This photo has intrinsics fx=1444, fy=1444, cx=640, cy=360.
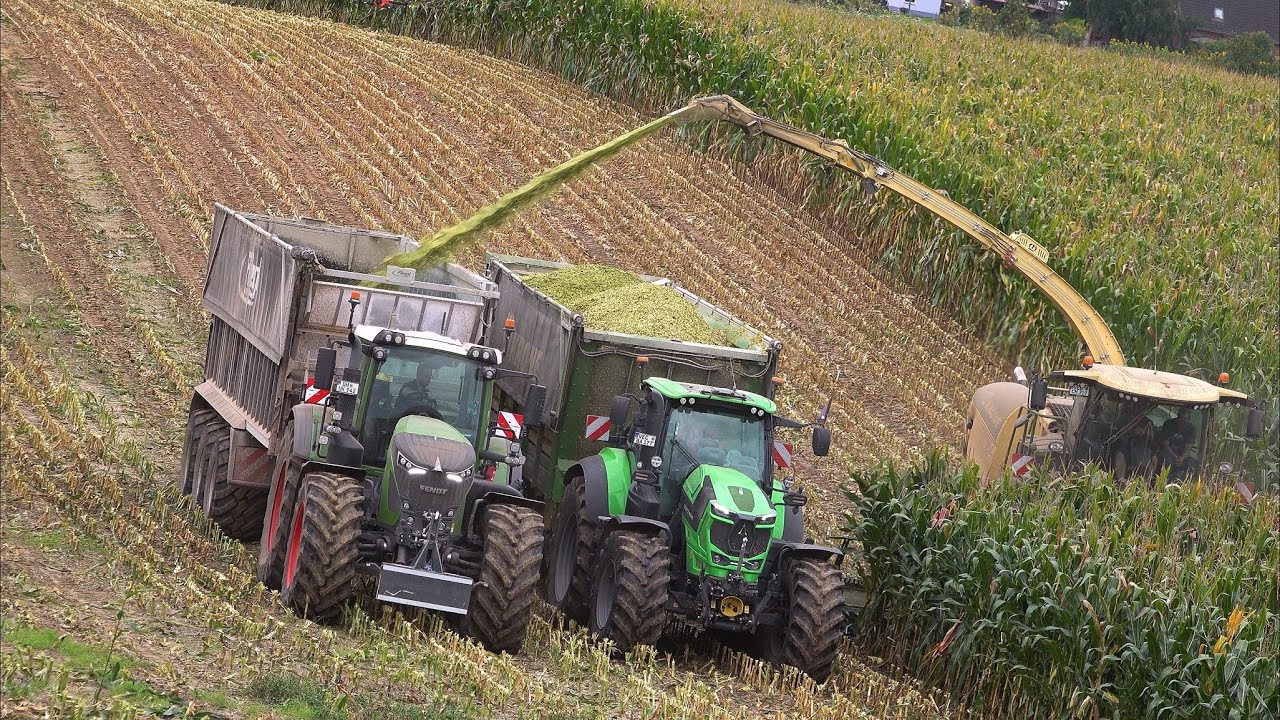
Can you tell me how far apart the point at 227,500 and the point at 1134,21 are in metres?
54.3

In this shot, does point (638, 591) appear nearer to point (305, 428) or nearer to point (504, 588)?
point (504, 588)

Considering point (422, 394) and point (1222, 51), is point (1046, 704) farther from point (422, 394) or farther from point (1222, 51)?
point (1222, 51)

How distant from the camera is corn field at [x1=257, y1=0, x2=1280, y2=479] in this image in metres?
19.9

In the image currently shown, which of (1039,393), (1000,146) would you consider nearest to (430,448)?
(1039,393)

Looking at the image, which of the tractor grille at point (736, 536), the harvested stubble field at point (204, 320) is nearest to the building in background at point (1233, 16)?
the harvested stubble field at point (204, 320)

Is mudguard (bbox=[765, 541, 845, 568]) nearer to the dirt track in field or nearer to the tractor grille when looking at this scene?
the tractor grille

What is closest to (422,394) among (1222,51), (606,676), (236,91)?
(606,676)

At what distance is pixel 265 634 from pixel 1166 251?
55.1 ft

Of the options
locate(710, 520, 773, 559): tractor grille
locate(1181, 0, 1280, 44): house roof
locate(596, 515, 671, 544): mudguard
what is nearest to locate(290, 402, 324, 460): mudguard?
locate(596, 515, 671, 544): mudguard

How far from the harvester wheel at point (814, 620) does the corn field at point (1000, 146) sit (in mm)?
8046

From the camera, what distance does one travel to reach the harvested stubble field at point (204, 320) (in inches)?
326

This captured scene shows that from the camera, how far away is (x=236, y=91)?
26.0 metres

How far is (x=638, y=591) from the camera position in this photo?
32.7 feet

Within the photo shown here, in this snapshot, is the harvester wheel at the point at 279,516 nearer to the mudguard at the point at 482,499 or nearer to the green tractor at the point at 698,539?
the mudguard at the point at 482,499
